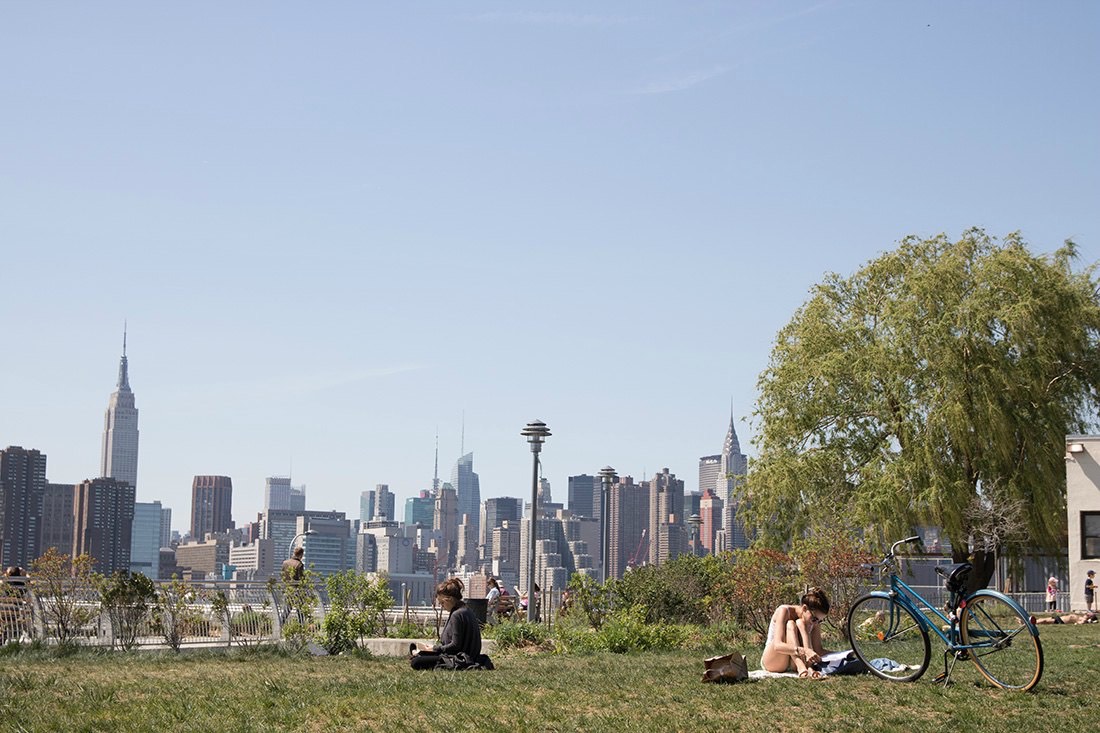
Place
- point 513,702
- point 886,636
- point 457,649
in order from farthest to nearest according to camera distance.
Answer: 1. point 457,649
2. point 886,636
3. point 513,702

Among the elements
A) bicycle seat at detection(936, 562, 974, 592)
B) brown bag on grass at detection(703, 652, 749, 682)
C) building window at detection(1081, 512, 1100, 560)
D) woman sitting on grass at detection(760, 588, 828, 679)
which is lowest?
brown bag on grass at detection(703, 652, 749, 682)

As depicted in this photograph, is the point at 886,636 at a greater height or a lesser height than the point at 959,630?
lesser

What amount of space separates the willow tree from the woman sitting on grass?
22140 mm

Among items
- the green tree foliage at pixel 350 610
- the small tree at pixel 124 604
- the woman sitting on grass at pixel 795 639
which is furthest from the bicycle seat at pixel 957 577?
the small tree at pixel 124 604

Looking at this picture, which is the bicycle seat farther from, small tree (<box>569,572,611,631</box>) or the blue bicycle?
small tree (<box>569,572,611,631</box>)

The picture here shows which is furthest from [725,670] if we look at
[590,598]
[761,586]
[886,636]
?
[590,598]

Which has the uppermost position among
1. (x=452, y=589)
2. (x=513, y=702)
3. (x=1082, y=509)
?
(x=1082, y=509)

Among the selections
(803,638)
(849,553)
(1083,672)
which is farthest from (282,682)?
(849,553)

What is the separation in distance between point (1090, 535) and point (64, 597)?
2720 centimetres

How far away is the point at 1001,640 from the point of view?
1200cm

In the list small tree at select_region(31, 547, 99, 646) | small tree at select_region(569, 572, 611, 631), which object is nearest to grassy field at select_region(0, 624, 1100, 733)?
small tree at select_region(31, 547, 99, 646)

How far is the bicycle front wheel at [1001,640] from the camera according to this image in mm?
11758

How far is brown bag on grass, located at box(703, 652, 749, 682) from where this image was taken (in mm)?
12672

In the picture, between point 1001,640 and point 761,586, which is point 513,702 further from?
point 761,586
